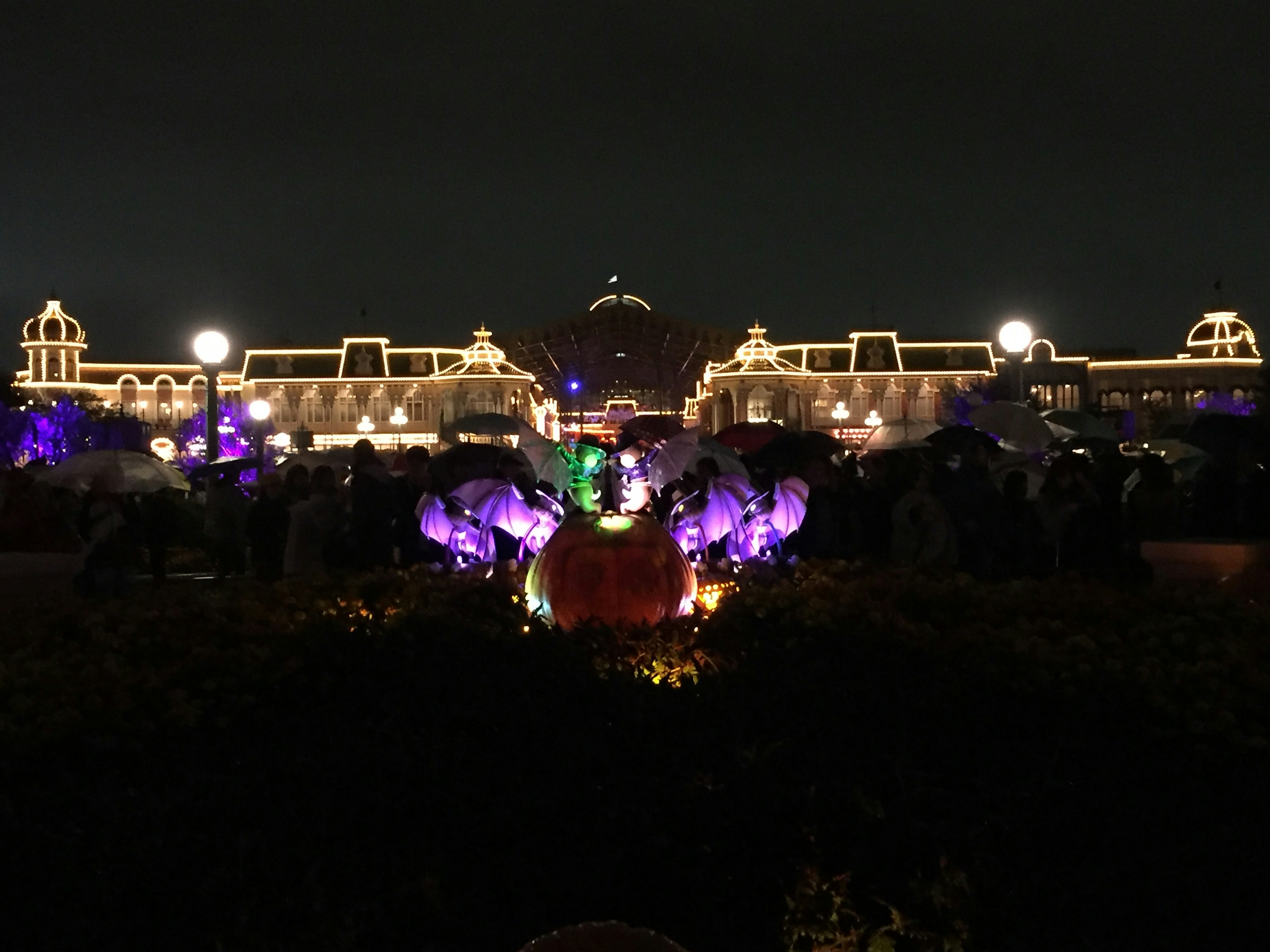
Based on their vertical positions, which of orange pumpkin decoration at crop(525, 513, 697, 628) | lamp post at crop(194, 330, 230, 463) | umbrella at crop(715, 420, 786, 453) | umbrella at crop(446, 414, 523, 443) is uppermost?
lamp post at crop(194, 330, 230, 463)

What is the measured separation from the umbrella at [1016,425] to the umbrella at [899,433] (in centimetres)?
180

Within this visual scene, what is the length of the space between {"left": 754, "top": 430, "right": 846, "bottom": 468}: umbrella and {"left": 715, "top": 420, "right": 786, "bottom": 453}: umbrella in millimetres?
1650

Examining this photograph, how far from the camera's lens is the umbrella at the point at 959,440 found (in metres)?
14.7

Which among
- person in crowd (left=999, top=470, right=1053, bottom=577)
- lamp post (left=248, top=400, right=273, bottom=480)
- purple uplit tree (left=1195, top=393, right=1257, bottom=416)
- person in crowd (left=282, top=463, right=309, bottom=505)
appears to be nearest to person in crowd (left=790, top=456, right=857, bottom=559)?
person in crowd (left=999, top=470, right=1053, bottom=577)

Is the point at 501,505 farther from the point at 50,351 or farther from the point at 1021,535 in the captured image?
the point at 50,351

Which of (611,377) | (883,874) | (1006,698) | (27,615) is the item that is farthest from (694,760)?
(611,377)

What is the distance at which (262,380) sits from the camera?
245 feet

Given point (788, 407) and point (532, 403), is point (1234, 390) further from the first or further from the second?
point (532, 403)

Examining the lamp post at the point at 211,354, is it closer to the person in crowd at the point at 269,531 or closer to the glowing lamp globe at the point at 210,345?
the glowing lamp globe at the point at 210,345

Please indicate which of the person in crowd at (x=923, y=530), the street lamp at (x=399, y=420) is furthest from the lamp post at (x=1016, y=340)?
the street lamp at (x=399, y=420)

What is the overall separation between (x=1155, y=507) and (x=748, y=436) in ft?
23.6

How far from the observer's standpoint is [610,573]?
28.5 ft

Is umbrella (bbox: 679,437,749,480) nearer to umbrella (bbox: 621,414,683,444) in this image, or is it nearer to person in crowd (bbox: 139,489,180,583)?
umbrella (bbox: 621,414,683,444)

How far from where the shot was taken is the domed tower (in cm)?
8612
